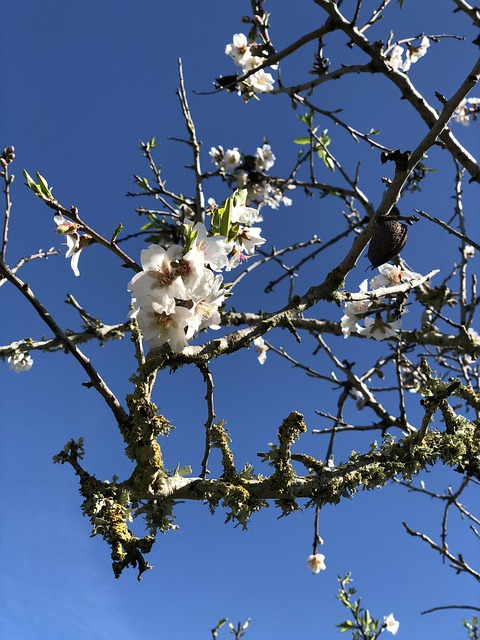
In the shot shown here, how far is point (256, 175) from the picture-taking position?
17.3 feet

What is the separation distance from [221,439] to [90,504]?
44 cm

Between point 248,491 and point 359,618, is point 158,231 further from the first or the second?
point 359,618

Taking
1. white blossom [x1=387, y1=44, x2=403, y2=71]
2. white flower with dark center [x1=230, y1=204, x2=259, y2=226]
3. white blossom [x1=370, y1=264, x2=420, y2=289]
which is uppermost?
white blossom [x1=387, y1=44, x2=403, y2=71]

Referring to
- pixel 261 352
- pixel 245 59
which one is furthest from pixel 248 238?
pixel 261 352

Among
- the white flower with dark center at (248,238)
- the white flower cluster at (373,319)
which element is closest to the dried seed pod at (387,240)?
the white flower with dark center at (248,238)

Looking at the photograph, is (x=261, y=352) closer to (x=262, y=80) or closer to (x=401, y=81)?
(x=262, y=80)

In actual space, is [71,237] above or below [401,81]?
below

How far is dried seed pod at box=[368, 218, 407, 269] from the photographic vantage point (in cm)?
163

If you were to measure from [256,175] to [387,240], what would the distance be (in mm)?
3876

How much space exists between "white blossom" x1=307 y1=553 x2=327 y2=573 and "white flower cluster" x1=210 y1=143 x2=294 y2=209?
145 inches

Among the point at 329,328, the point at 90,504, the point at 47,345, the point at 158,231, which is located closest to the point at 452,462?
the point at 90,504

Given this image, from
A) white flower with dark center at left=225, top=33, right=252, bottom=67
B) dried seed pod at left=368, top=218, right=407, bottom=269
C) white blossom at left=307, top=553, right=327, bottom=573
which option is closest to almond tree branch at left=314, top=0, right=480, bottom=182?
dried seed pod at left=368, top=218, right=407, bottom=269

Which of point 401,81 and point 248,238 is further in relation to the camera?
point 401,81

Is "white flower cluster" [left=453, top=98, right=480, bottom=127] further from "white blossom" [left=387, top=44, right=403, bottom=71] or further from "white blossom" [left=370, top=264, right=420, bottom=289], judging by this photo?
"white blossom" [left=370, top=264, right=420, bottom=289]
